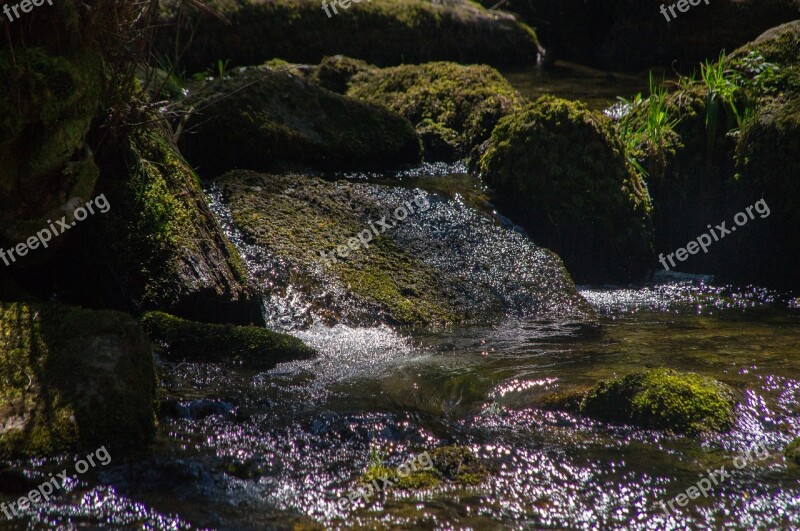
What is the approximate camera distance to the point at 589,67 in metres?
14.2

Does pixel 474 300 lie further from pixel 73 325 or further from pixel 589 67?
pixel 589 67

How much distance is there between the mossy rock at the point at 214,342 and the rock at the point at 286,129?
2.44 meters

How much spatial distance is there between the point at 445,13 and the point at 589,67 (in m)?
2.86

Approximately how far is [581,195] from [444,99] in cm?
300

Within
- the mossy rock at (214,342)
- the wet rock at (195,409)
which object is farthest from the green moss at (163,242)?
the wet rock at (195,409)

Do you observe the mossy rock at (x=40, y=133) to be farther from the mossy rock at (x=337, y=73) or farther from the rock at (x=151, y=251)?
the mossy rock at (x=337, y=73)

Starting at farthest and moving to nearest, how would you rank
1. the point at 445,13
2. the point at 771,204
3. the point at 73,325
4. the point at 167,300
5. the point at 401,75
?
the point at 445,13
the point at 401,75
the point at 771,204
the point at 167,300
the point at 73,325

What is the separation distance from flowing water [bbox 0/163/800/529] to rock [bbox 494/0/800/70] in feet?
27.9

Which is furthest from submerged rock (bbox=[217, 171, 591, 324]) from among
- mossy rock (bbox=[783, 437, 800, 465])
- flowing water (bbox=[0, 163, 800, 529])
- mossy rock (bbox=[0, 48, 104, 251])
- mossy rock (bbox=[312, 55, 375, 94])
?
mossy rock (bbox=[312, 55, 375, 94])

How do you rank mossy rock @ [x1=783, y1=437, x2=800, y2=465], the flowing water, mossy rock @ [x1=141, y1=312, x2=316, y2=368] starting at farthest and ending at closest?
mossy rock @ [x1=141, y1=312, x2=316, y2=368]
mossy rock @ [x1=783, y1=437, x2=800, y2=465]
the flowing water

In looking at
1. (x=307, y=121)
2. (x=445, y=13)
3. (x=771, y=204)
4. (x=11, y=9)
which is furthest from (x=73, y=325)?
(x=445, y=13)

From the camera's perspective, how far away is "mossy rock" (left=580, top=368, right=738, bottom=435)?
3.97 metres

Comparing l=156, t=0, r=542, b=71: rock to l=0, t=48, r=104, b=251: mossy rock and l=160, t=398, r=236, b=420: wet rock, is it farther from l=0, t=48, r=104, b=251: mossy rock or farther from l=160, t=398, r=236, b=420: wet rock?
l=160, t=398, r=236, b=420: wet rock

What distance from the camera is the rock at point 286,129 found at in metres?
7.13
